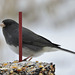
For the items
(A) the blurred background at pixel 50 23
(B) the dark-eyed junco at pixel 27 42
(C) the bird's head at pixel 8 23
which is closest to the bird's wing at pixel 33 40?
(B) the dark-eyed junco at pixel 27 42

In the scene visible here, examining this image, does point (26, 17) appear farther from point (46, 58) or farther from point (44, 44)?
point (44, 44)

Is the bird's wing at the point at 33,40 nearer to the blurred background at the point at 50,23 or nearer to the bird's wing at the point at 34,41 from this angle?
the bird's wing at the point at 34,41

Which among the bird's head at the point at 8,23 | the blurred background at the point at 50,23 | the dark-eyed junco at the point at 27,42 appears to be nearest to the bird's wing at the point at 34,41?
the dark-eyed junco at the point at 27,42

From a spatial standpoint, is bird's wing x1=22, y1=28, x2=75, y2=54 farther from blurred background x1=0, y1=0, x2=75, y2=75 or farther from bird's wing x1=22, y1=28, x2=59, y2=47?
blurred background x1=0, y1=0, x2=75, y2=75

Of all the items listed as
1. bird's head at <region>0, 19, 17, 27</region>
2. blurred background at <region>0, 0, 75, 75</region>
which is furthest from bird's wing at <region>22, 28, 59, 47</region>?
blurred background at <region>0, 0, 75, 75</region>

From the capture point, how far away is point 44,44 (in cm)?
216

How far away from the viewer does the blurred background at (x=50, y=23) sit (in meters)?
2.86

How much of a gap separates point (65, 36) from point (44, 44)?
3.60 feet

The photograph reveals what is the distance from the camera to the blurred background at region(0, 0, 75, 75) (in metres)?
2.86

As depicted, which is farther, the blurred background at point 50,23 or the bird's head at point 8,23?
the blurred background at point 50,23

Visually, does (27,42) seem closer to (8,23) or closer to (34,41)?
(34,41)

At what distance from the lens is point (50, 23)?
3305 millimetres

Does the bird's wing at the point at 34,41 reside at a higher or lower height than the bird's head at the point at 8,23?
lower

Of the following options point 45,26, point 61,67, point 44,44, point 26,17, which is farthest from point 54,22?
point 44,44
